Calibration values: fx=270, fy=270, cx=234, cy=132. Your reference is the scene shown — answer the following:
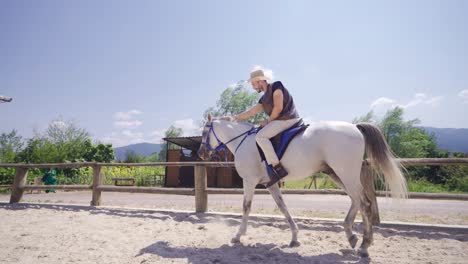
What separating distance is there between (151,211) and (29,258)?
3.45 m

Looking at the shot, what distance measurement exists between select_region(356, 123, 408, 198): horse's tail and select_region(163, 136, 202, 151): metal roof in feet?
45.0

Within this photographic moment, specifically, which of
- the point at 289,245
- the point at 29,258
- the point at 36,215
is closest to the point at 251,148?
the point at 289,245

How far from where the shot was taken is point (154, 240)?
4.02 meters

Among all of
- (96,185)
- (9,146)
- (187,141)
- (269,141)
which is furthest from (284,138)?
(9,146)

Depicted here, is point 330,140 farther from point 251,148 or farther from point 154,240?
point 154,240

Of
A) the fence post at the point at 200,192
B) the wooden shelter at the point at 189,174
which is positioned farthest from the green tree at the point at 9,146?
the fence post at the point at 200,192

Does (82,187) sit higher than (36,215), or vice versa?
(82,187)

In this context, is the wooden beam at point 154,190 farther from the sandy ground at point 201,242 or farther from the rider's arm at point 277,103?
the rider's arm at point 277,103

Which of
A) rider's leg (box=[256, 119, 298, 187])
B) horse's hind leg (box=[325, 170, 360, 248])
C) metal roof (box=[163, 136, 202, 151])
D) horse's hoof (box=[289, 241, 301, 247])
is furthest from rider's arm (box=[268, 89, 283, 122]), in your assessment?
metal roof (box=[163, 136, 202, 151])

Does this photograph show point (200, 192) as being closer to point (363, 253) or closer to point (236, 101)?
point (363, 253)

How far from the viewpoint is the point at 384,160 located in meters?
3.45

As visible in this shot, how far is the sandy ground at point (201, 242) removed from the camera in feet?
10.4

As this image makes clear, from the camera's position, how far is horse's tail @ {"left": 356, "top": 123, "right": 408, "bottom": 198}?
11.0 ft

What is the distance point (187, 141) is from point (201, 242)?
580 inches
